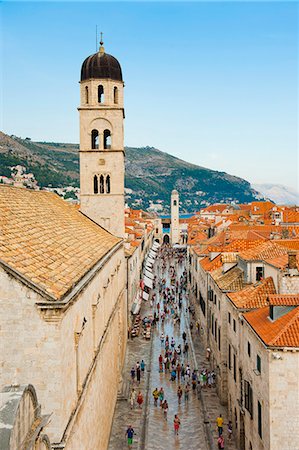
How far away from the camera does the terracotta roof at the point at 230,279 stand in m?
27.6

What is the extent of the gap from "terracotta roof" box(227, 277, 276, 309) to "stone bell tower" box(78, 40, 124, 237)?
1371cm

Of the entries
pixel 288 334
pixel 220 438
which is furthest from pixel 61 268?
pixel 220 438

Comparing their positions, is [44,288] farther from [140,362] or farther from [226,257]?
[140,362]

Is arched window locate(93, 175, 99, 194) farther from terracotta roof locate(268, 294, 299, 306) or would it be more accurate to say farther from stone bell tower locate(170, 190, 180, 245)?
stone bell tower locate(170, 190, 180, 245)

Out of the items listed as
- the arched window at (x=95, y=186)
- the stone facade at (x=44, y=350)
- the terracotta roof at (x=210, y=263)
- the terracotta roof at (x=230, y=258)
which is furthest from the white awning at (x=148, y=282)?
the stone facade at (x=44, y=350)

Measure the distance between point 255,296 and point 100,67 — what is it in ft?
65.3

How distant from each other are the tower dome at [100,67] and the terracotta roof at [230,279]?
15.6m

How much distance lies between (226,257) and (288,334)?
1528 centimetres

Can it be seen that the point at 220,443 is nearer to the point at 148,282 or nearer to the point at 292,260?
the point at 292,260

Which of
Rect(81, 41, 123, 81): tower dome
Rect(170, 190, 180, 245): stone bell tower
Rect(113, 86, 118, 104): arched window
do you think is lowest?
Rect(170, 190, 180, 245): stone bell tower

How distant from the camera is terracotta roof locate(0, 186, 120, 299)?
11305 mm

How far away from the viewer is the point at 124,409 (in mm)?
26922

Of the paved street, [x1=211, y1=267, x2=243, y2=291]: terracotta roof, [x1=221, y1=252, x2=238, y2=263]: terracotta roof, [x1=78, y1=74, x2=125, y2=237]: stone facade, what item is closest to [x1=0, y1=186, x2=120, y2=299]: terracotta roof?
[x1=211, y1=267, x2=243, y2=291]: terracotta roof

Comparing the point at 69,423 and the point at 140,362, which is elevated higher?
the point at 69,423
